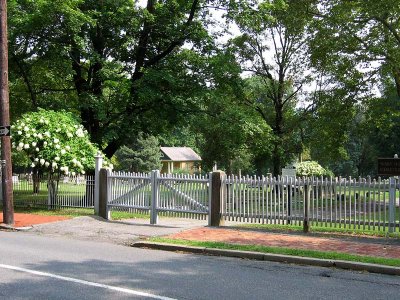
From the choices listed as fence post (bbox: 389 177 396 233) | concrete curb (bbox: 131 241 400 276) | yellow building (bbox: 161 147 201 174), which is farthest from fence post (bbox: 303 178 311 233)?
yellow building (bbox: 161 147 201 174)

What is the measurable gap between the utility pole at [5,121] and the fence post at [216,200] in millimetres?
6282

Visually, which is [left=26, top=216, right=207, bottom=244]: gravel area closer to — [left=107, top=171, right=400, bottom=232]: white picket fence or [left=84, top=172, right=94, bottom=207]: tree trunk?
[left=107, top=171, right=400, bottom=232]: white picket fence

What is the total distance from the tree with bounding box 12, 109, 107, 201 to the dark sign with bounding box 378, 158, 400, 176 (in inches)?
411

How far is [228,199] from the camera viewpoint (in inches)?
551

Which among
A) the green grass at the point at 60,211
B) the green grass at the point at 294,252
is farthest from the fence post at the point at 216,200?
the green grass at the point at 60,211

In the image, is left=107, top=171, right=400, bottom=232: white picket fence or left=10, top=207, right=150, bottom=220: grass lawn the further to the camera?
left=10, top=207, right=150, bottom=220: grass lawn

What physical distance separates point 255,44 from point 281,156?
30.0 feet

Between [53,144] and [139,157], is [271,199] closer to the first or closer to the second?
[53,144]

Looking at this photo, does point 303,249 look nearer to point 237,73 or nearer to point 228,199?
point 228,199

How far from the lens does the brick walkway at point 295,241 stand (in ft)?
32.9

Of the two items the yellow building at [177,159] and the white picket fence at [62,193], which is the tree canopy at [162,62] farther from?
the yellow building at [177,159]

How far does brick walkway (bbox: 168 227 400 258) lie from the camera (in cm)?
1004

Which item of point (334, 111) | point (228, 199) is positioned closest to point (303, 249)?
point (228, 199)

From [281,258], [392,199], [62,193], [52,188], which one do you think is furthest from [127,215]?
[392,199]
